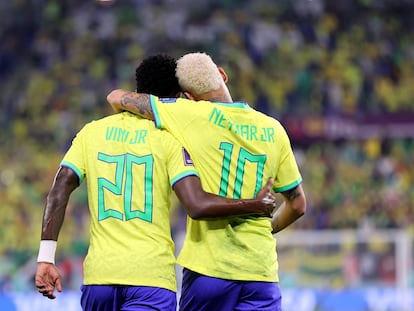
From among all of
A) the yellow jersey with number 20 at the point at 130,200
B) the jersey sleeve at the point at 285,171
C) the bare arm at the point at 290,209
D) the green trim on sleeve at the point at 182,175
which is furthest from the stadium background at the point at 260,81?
the green trim on sleeve at the point at 182,175

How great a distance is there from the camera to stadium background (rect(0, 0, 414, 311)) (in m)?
18.6

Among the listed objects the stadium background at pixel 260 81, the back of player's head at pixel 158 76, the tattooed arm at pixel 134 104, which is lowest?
the stadium background at pixel 260 81

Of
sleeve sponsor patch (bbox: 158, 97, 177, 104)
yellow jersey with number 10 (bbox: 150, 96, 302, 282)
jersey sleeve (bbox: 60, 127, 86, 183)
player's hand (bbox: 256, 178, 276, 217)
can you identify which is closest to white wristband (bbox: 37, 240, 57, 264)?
jersey sleeve (bbox: 60, 127, 86, 183)

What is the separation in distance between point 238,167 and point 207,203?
0.26m

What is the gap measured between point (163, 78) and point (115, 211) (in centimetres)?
72

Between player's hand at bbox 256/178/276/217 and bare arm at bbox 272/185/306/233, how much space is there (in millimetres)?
279

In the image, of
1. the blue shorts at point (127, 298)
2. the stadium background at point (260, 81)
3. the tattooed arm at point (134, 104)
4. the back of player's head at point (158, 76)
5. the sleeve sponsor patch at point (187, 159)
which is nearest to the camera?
the blue shorts at point (127, 298)

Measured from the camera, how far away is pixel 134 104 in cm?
456

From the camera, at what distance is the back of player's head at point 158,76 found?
15.2 feet

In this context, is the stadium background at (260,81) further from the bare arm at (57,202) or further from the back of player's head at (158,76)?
the bare arm at (57,202)

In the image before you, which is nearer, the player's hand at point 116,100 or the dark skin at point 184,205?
the dark skin at point 184,205

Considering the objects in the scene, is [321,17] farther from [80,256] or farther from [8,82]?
[80,256]

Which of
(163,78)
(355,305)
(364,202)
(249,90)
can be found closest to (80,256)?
(355,305)

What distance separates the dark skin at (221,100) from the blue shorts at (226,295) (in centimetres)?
44
